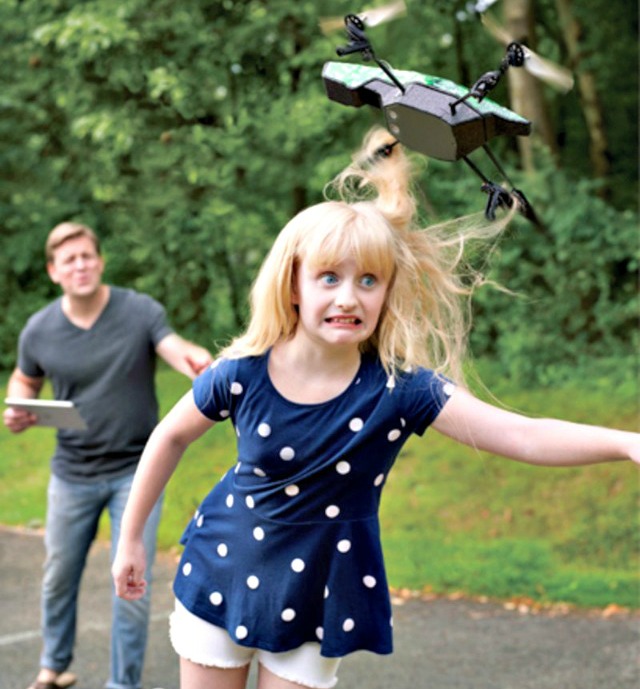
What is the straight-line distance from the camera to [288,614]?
3.00 meters

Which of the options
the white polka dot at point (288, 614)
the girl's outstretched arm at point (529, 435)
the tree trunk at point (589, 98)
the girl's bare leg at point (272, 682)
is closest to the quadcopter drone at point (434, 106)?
the girl's outstretched arm at point (529, 435)

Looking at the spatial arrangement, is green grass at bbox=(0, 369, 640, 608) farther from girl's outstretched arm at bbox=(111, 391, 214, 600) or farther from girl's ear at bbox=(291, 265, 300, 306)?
girl's ear at bbox=(291, 265, 300, 306)

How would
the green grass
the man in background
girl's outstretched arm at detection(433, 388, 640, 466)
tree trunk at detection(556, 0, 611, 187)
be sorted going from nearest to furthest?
girl's outstretched arm at detection(433, 388, 640, 466)
the man in background
the green grass
tree trunk at detection(556, 0, 611, 187)

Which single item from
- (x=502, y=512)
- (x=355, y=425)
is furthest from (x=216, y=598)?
(x=502, y=512)

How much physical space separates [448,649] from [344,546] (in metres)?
3.42

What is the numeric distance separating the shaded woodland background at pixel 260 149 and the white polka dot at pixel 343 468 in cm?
641

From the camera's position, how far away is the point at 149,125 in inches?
427

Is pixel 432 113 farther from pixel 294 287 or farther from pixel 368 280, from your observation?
pixel 294 287

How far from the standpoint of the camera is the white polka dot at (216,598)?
304 cm

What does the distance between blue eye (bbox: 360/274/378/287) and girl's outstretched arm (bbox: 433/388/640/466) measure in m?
0.34

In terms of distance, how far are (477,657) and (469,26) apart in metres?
7.46

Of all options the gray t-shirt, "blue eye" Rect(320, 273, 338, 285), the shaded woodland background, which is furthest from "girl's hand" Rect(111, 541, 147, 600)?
the shaded woodland background

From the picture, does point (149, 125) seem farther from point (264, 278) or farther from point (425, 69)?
point (264, 278)

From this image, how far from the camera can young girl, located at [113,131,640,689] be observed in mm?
2943
